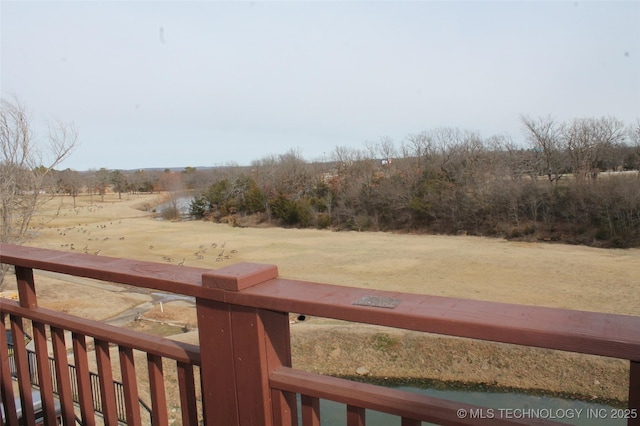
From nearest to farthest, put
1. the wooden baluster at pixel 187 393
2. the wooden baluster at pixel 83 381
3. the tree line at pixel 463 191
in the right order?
the wooden baluster at pixel 187 393
the wooden baluster at pixel 83 381
the tree line at pixel 463 191

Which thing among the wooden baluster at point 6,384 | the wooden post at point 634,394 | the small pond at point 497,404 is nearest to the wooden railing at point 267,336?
the wooden post at point 634,394

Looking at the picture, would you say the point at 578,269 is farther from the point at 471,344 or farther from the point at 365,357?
the point at 365,357

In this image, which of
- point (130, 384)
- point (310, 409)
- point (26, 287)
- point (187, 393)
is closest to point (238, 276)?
point (310, 409)

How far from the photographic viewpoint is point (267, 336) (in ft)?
3.97

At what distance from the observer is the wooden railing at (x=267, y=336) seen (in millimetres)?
884

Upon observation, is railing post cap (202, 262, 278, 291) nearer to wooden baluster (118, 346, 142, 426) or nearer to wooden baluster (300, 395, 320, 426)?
wooden baluster (300, 395, 320, 426)

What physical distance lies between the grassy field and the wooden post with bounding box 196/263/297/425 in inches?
441

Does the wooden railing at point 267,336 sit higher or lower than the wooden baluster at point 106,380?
higher

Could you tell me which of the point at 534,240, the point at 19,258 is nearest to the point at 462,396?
the point at 19,258

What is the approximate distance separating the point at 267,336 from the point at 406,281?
22.0 m

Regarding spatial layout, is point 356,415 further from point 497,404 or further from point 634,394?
point 497,404

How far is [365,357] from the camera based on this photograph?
13094mm

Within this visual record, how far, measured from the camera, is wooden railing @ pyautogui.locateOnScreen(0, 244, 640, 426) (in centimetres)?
88

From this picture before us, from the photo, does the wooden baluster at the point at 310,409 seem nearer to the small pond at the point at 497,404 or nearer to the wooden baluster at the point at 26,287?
the wooden baluster at the point at 26,287
